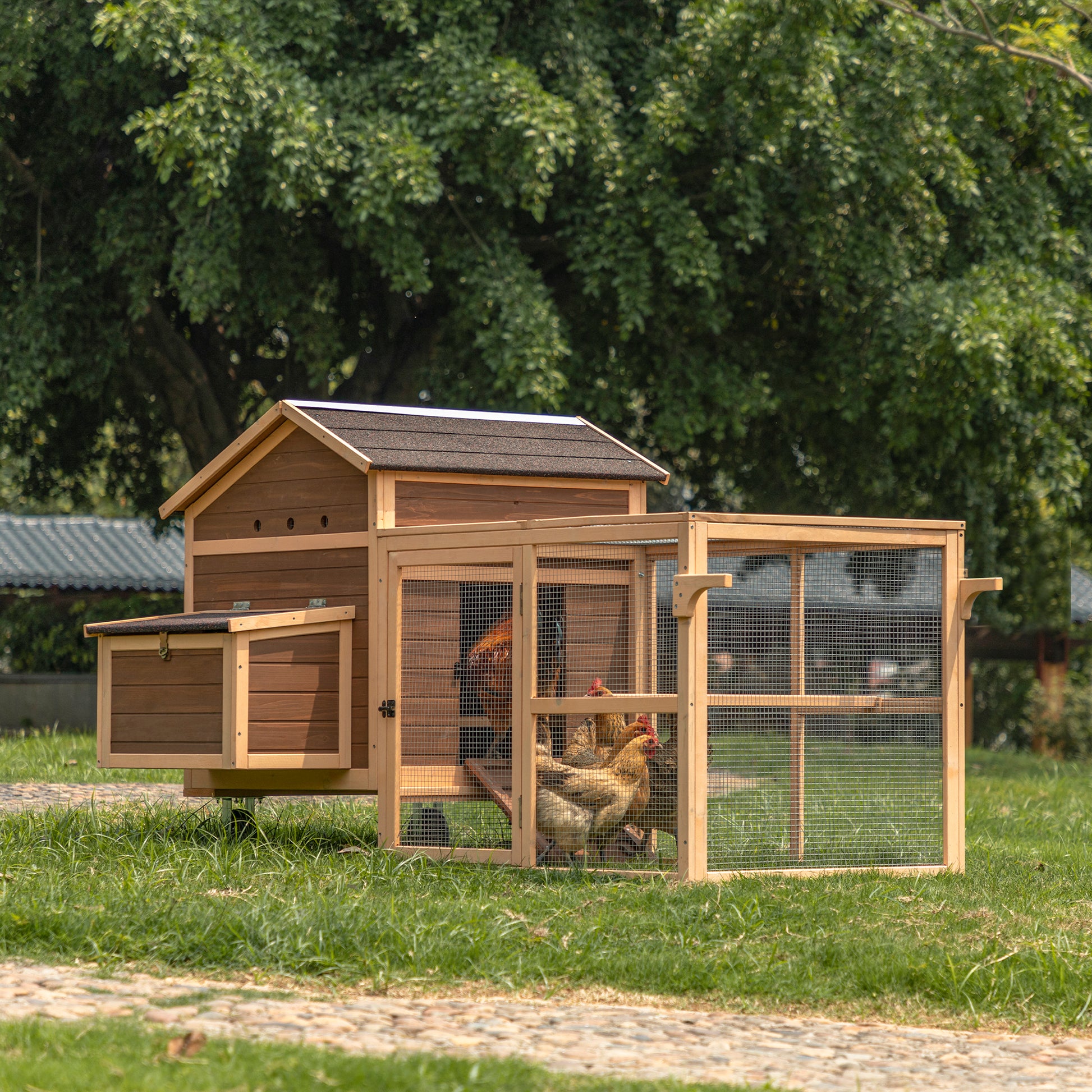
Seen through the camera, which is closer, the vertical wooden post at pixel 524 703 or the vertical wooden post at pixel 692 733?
the vertical wooden post at pixel 692 733

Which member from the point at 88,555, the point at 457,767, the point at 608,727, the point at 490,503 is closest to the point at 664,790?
the point at 608,727

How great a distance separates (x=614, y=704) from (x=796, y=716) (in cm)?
106

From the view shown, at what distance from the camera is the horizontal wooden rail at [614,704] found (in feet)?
23.9

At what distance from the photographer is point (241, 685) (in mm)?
7809

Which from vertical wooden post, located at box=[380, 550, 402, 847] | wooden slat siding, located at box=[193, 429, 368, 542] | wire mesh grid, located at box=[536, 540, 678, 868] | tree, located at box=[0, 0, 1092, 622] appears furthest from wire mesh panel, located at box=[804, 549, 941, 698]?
tree, located at box=[0, 0, 1092, 622]

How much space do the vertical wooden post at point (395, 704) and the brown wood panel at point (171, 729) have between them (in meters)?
0.90

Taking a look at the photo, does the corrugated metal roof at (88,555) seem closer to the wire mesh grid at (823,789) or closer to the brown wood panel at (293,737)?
the brown wood panel at (293,737)

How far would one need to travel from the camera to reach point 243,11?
12859 mm

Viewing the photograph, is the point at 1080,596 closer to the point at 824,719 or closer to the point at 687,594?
the point at 824,719

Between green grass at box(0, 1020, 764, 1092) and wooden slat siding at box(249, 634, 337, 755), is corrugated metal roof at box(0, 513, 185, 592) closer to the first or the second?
wooden slat siding at box(249, 634, 337, 755)

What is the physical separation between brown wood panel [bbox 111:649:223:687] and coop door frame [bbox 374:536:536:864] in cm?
93

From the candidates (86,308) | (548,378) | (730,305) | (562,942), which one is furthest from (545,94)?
(562,942)

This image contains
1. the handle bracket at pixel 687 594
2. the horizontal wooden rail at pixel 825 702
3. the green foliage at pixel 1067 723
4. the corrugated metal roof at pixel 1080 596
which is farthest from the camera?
the corrugated metal roof at pixel 1080 596

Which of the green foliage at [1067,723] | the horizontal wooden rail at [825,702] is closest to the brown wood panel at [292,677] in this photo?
the horizontal wooden rail at [825,702]
